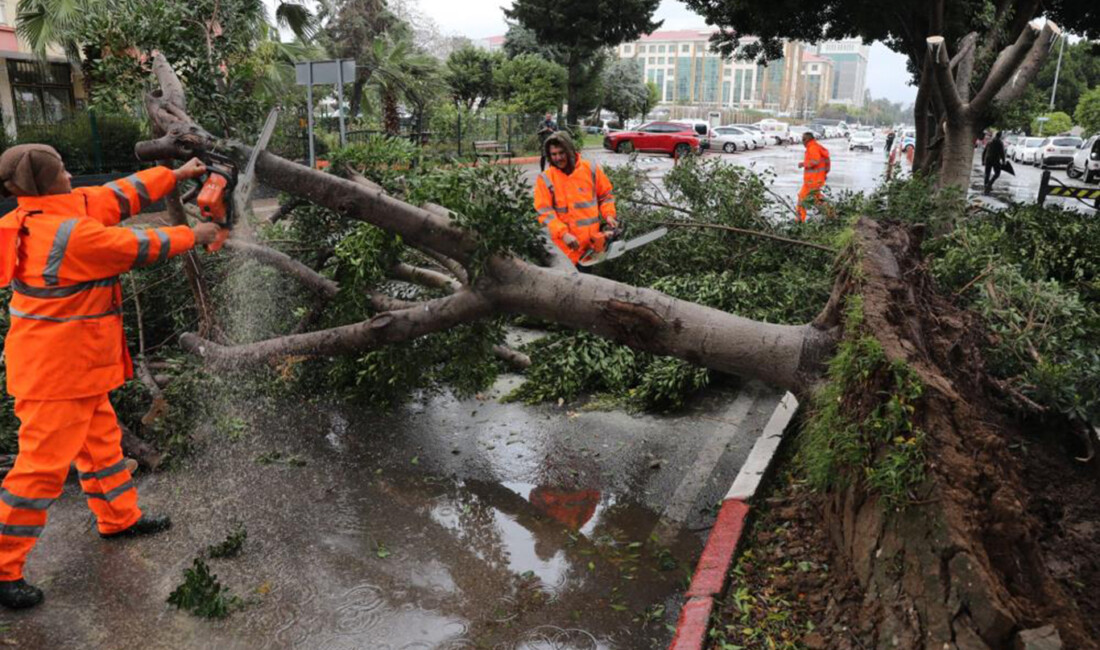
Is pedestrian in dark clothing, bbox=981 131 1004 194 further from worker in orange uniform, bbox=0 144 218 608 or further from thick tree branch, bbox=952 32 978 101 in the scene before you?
worker in orange uniform, bbox=0 144 218 608

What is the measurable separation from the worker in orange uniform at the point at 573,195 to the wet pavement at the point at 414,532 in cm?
129

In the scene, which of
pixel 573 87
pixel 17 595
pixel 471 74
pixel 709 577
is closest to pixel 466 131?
pixel 471 74

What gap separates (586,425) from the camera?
17.1 ft

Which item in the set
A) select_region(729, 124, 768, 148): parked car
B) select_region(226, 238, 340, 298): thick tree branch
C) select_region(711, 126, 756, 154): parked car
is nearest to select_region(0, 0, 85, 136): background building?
select_region(226, 238, 340, 298): thick tree branch

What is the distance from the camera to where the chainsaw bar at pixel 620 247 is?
543 centimetres

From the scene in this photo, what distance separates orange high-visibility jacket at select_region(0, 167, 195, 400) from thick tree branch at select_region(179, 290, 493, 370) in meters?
1.12

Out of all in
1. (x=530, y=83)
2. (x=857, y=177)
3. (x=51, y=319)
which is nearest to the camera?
(x=51, y=319)

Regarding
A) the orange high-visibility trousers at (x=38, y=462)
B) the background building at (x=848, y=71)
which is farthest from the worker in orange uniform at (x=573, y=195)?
the background building at (x=848, y=71)

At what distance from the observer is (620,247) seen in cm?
561

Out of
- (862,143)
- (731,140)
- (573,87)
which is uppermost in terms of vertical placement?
(573,87)

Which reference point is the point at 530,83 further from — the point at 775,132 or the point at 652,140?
the point at 775,132

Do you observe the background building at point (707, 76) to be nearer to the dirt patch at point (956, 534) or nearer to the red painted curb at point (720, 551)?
the red painted curb at point (720, 551)

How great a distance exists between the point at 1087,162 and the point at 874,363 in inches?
1019

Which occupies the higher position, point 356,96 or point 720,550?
point 356,96
